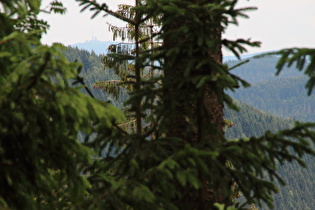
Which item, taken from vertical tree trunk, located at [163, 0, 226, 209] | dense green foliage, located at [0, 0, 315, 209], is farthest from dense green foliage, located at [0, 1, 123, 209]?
vertical tree trunk, located at [163, 0, 226, 209]

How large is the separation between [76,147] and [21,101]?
0.58 m

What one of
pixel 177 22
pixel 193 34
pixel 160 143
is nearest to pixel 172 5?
pixel 193 34

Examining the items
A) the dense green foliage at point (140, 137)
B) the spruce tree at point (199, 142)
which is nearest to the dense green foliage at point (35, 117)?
the dense green foliage at point (140, 137)

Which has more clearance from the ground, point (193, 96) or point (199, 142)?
point (193, 96)

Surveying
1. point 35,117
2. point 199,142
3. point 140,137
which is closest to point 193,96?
point 199,142

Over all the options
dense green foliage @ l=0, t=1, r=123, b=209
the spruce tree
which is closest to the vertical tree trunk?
the spruce tree

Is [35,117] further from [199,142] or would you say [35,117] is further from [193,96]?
[199,142]

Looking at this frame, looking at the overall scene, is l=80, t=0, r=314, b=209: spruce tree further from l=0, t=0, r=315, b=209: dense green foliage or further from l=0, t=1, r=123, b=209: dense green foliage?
l=0, t=1, r=123, b=209: dense green foliage

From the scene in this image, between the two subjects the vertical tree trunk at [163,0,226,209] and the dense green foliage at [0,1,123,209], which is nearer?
the dense green foliage at [0,1,123,209]

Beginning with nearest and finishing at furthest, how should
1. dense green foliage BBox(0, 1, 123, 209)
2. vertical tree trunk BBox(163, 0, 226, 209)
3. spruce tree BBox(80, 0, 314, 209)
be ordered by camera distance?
dense green foliage BBox(0, 1, 123, 209), spruce tree BBox(80, 0, 314, 209), vertical tree trunk BBox(163, 0, 226, 209)

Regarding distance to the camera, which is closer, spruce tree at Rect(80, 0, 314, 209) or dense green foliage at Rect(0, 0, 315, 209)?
dense green foliage at Rect(0, 0, 315, 209)

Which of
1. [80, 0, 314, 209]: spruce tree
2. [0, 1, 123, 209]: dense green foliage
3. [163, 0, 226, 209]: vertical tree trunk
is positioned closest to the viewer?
[0, 1, 123, 209]: dense green foliage

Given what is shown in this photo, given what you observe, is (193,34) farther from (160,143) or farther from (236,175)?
(236,175)

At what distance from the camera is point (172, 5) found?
12.8 ft
